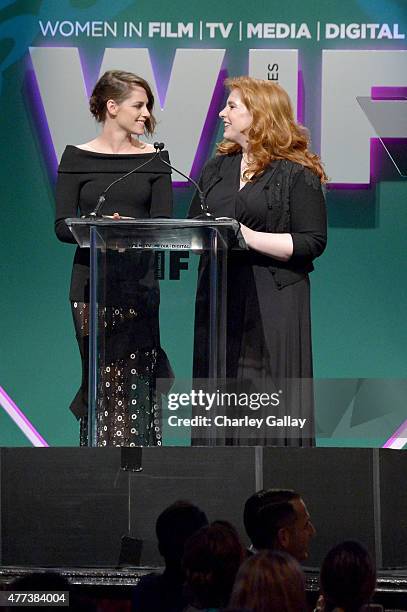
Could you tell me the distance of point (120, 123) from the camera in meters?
5.19

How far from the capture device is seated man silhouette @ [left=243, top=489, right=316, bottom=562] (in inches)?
161

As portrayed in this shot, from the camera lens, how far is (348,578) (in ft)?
12.0

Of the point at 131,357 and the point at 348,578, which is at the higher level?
the point at 131,357

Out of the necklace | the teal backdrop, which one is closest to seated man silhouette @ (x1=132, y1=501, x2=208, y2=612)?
the necklace

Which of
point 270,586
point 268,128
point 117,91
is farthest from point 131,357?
point 270,586

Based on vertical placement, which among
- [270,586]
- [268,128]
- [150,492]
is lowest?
[270,586]

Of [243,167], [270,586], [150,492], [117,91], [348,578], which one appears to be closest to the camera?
[270,586]

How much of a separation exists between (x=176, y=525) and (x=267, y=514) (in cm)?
31

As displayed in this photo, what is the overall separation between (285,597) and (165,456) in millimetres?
1311

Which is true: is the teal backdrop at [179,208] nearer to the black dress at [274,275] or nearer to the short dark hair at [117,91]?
the short dark hair at [117,91]

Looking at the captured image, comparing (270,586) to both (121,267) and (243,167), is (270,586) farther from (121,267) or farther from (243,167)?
(243,167)

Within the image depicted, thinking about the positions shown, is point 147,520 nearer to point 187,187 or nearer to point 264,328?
point 264,328

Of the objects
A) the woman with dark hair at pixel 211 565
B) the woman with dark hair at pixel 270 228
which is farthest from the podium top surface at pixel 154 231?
the woman with dark hair at pixel 211 565

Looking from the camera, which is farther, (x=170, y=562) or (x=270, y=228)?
(x=270, y=228)
